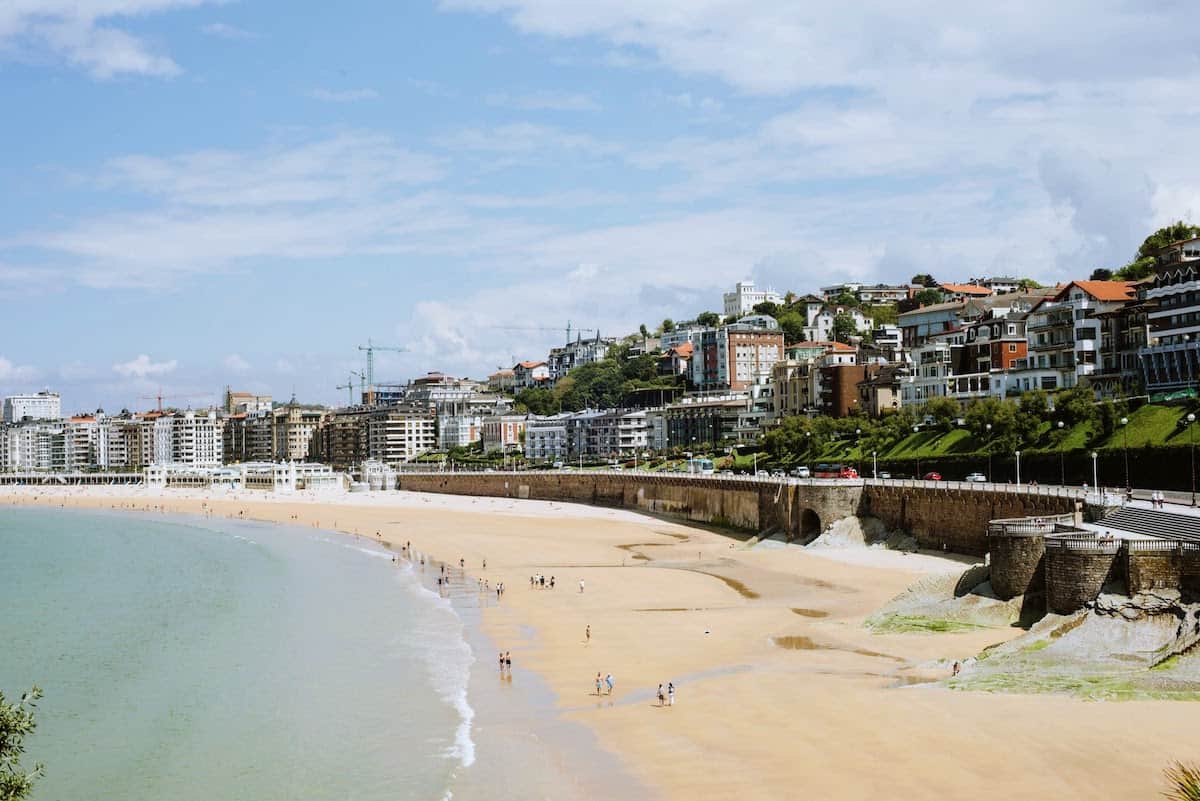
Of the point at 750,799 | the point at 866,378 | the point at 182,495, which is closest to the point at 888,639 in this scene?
the point at 750,799

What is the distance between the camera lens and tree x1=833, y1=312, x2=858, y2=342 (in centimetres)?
15462

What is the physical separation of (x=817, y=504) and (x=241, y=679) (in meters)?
32.6

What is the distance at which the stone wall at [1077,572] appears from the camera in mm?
32219

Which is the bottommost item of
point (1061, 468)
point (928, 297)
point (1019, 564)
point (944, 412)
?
point (1019, 564)

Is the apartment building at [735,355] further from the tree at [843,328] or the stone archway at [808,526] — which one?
the stone archway at [808,526]

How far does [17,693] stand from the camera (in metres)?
36.2

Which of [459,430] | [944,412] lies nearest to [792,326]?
[459,430]

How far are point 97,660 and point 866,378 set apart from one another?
7513 centimetres

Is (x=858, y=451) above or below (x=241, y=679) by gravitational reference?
above

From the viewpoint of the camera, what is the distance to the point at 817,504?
60.7 meters

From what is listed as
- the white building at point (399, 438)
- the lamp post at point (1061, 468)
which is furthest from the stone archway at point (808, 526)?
the white building at point (399, 438)

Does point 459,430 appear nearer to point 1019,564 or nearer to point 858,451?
point 858,451

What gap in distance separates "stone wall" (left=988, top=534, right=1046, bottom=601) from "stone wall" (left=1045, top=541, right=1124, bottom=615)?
172 cm

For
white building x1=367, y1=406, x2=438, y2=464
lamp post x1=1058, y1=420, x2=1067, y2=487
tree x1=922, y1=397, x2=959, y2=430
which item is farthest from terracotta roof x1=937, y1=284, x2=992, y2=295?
white building x1=367, y1=406, x2=438, y2=464
